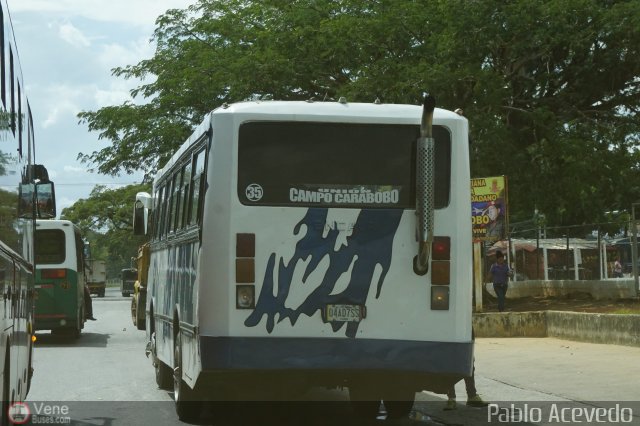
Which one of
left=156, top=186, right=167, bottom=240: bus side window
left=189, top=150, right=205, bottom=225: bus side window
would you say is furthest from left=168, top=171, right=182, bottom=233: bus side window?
left=189, top=150, right=205, bottom=225: bus side window

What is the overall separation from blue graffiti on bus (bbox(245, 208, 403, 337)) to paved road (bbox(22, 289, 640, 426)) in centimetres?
202

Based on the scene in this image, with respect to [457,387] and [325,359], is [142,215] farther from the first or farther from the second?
[325,359]

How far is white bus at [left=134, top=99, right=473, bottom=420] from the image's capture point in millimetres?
9570

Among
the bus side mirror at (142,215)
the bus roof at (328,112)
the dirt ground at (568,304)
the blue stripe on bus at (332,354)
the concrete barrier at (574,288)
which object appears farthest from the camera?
the concrete barrier at (574,288)

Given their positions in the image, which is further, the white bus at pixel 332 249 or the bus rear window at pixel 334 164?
the bus rear window at pixel 334 164

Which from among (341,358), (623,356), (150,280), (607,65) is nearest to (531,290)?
(607,65)

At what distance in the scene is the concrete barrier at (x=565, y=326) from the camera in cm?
1911

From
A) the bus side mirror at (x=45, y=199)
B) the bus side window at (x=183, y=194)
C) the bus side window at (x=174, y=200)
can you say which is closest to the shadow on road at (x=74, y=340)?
the bus side window at (x=174, y=200)

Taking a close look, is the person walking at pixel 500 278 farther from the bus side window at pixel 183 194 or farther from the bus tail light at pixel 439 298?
the bus tail light at pixel 439 298

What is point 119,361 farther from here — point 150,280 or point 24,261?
point 24,261

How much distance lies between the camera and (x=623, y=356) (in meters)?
17.3

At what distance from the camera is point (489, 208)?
88.2 ft

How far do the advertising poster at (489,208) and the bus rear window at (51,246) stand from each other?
8.83 metres

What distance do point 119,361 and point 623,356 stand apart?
7905mm
